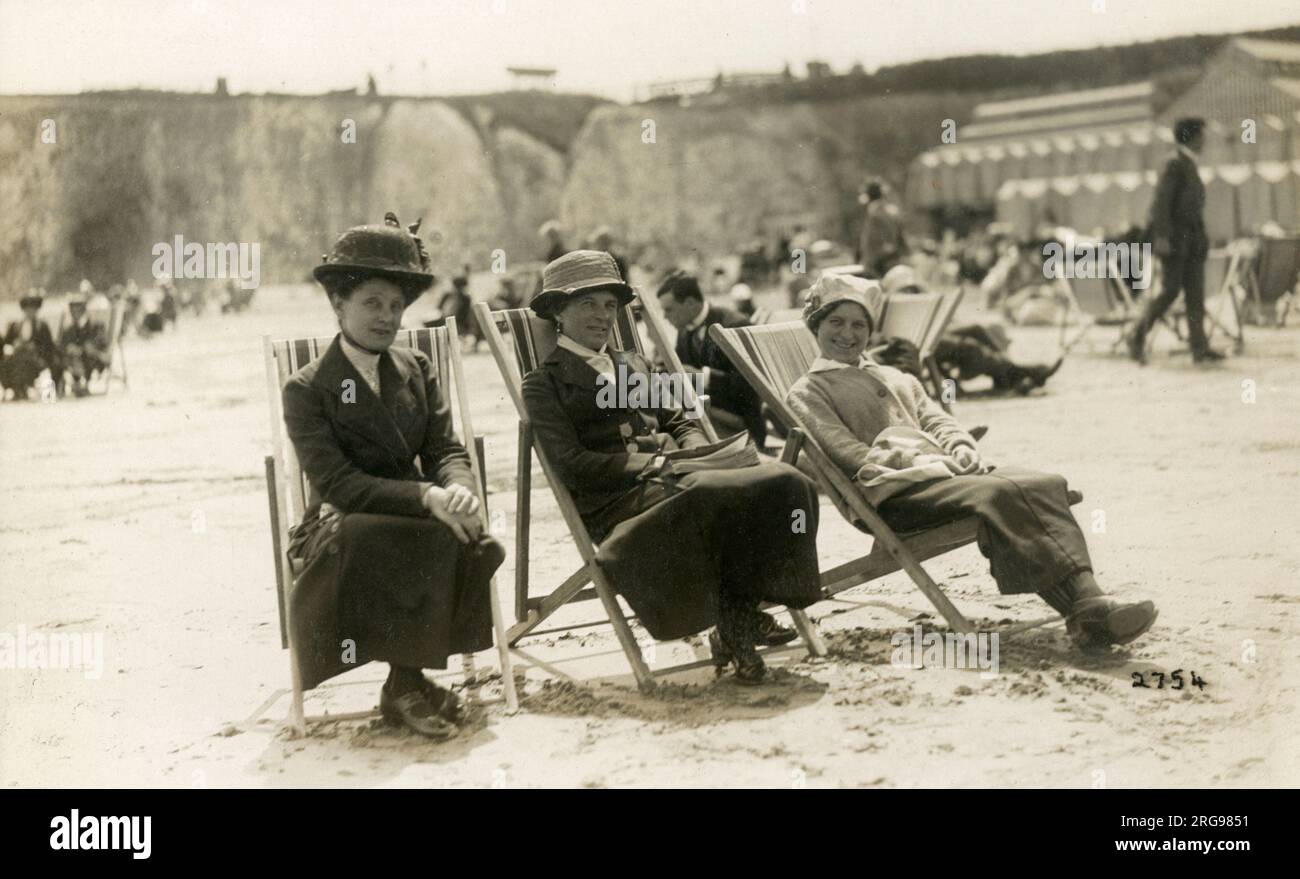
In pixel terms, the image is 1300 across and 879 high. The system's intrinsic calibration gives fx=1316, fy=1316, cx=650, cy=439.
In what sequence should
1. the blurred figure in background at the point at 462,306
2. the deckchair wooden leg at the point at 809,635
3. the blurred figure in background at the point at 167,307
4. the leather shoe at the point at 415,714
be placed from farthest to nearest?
the blurred figure in background at the point at 167,307 → the blurred figure in background at the point at 462,306 → the deckchair wooden leg at the point at 809,635 → the leather shoe at the point at 415,714

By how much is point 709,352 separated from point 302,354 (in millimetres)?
2869

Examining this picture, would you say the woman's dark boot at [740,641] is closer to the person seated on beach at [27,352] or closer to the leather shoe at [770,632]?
the leather shoe at [770,632]

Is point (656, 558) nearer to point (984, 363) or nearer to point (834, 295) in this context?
point (834, 295)

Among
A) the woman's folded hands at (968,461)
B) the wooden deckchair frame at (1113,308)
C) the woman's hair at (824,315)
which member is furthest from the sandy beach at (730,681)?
the wooden deckchair frame at (1113,308)

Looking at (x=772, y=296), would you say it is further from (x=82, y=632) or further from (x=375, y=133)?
(x=82, y=632)

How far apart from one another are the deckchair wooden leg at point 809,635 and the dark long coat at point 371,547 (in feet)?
3.47

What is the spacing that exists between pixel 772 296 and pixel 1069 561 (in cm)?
Result: 2096

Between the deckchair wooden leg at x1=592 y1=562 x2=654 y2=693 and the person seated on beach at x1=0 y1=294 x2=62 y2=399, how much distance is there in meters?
10.1

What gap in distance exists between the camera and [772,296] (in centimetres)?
2484

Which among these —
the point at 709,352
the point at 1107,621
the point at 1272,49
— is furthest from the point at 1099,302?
the point at 1107,621

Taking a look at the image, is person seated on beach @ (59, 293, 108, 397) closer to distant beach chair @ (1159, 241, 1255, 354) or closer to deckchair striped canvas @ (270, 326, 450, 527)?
deckchair striped canvas @ (270, 326, 450, 527)

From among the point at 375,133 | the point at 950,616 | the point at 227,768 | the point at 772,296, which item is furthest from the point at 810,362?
the point at 375,133

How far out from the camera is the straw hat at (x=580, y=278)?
170 inches
